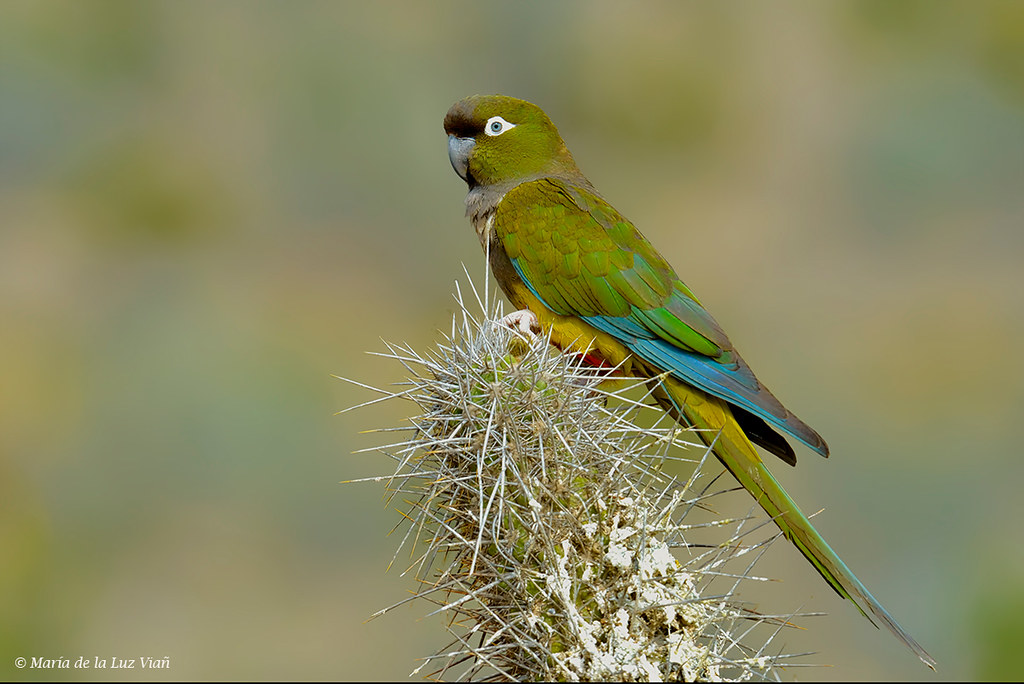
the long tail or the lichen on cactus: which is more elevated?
the lichen on cactus

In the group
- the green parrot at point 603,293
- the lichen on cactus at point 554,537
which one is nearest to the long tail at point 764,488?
the green parrot at point 603,293

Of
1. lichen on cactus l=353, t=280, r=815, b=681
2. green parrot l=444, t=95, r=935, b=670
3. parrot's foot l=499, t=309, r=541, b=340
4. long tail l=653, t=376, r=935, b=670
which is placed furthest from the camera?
parrot's foot l=499, t=309, r=541, b=340

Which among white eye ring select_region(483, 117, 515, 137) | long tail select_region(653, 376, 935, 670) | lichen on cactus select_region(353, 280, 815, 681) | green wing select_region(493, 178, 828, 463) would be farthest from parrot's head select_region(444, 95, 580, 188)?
lichen on cactus select_region(353, 280, 815, 681)

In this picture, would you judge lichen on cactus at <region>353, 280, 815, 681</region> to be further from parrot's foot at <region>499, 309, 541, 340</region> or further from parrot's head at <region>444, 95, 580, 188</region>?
parrot's head at <region>444, 95, 580, 188</region>

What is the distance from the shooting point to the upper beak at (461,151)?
3531mm

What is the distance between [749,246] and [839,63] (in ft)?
7.72

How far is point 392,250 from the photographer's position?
791 cm

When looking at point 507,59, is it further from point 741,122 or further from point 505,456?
point 505,456

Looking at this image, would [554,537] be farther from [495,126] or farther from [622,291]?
[495,126]

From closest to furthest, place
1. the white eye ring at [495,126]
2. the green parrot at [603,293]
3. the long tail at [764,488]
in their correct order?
the long tail at [764,488], the green parrot at [603,293], the white eye ring at [495,126]

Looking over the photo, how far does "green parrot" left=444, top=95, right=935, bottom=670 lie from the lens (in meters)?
2.66

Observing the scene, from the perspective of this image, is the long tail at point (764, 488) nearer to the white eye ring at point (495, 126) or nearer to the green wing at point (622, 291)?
the green wing at point (622, 291)

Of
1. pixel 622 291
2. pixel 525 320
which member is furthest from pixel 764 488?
pixel 525 320

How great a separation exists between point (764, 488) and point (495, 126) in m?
1.85
